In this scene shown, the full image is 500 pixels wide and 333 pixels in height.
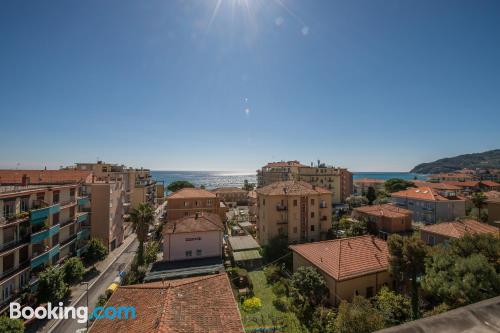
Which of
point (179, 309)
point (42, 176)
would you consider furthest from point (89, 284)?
point (179, 309)

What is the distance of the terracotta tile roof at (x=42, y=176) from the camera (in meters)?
35.7

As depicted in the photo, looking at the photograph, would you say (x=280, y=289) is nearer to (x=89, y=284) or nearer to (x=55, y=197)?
(x=89, y=284)

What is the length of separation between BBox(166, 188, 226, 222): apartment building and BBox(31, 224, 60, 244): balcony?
23356mm

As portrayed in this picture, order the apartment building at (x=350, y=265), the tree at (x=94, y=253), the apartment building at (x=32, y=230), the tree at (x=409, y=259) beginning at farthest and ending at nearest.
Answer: the tree at (x=94, y=253) → the apartment building at (x=32, y=230) → the apartment building at (x=350, y=265) → the tree at (x=409, y=259)

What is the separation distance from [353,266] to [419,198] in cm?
4791

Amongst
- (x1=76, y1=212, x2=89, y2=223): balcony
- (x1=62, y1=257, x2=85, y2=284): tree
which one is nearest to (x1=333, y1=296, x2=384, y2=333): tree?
(x1=62, y1=257, x2=85, y2=284): tree

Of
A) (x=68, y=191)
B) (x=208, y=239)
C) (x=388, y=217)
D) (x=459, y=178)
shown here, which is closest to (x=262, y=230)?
(x=208, y=239)

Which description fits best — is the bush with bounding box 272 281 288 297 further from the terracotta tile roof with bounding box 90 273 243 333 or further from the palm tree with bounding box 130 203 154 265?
the palm tree with bounding box 130 203 154 265

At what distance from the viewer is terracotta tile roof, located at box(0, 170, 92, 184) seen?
3566 cm

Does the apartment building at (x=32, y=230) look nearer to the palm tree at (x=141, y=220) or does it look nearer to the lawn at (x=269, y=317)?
the palm tree at (x=141, y=220)

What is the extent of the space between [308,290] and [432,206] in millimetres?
49910

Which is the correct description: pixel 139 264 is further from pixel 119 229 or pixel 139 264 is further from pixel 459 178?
pixel 459 178

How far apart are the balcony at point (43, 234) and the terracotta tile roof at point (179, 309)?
56.0 feet

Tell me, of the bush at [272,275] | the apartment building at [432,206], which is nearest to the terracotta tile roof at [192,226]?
the bush at [272,275]
